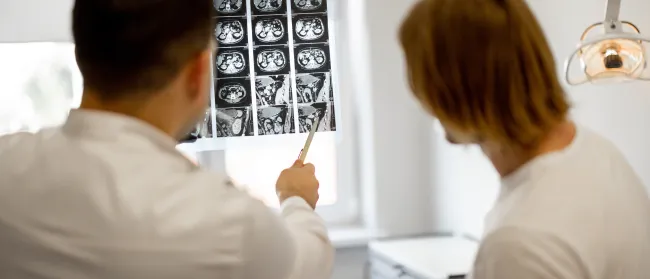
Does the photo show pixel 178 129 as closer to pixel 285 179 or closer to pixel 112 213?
pixel 112 213

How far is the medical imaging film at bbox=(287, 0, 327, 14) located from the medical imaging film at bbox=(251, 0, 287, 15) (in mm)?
41

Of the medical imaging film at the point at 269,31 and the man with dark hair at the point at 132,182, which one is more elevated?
the medical imaging film at the point at 269,31

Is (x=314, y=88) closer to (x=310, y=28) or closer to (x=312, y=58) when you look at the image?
(x=312, y=58)

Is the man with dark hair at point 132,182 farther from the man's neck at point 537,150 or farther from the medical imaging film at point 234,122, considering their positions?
the medical imaging film at point 234,122

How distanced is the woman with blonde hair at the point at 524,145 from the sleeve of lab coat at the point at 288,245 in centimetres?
21

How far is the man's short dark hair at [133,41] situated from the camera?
87cm

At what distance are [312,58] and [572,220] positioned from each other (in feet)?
7.26

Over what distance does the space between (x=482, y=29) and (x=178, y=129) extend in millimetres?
417

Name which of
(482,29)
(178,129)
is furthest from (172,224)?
(482,29)

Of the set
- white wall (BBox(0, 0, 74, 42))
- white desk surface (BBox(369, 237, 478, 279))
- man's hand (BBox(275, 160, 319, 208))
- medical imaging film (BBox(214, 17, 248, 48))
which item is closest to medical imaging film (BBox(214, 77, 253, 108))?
medical imaging film (BBox(214, 17, 248, 48))

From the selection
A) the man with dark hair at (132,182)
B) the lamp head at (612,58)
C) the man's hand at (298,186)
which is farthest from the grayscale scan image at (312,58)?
the man with dark hair at (132,182)

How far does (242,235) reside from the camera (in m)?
0.86

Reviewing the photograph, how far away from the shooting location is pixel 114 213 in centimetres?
82

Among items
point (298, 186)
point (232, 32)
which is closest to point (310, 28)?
point (232, 32)
